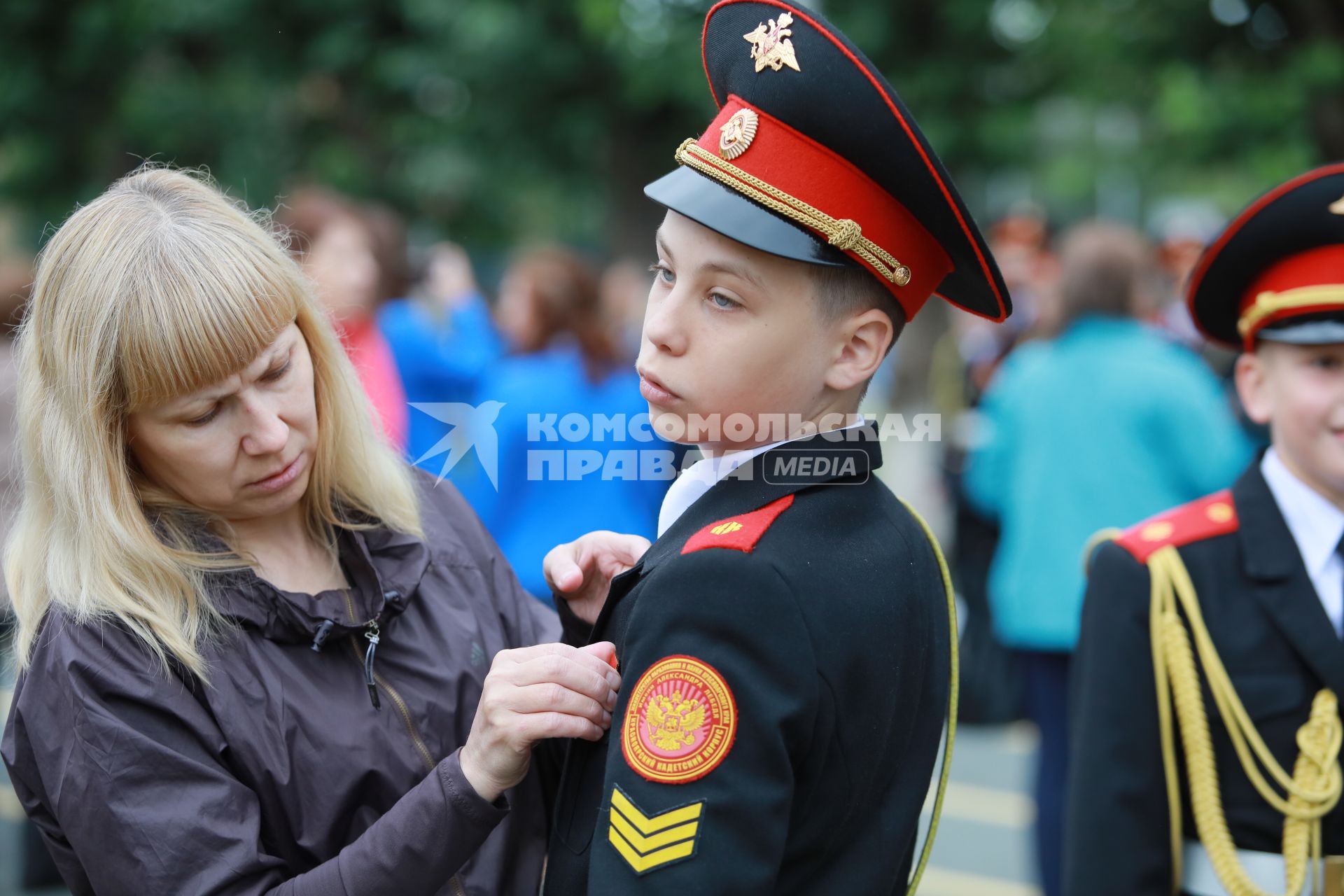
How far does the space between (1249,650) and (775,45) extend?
1457 millimetres

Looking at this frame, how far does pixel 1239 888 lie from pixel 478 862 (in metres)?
1.37

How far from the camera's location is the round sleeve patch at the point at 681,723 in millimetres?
1463

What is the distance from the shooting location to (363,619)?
1.88m

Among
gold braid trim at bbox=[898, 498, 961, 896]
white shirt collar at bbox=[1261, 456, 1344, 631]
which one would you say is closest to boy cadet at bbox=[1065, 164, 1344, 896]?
white shirt collar at bbox=[1261, 456, 1344, 631]

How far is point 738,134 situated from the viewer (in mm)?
1717

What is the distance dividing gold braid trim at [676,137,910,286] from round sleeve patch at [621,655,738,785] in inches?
22.4

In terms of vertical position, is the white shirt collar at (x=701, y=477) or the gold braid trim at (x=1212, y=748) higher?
the white shirt collar at (x=701, y=477)

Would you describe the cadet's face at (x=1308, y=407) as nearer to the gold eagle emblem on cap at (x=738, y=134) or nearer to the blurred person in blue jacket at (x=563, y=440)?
the gold eagle emblem on cap at (x=738, y=134)

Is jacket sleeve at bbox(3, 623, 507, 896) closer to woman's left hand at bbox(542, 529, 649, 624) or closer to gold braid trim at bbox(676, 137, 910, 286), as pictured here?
woman's left hand at bbox(542, 529, 649, 624)

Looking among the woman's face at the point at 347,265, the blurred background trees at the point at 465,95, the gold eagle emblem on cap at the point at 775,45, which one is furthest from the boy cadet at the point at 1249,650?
the blurred background trees at the point at 465,95

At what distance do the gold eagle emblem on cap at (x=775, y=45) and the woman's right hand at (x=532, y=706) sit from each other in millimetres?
787

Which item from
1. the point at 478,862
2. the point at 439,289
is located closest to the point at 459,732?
the point at 478,862

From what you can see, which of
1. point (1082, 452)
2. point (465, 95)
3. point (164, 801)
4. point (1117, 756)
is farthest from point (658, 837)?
point (465, 95)

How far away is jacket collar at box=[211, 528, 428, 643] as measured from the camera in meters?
1.79
